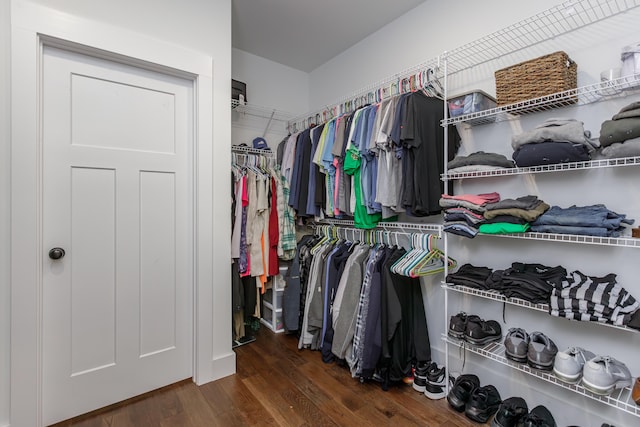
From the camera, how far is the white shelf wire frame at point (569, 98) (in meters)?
1.27

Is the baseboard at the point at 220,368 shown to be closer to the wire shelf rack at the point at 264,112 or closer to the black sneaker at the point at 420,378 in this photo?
the black sneaker at the point at 420,378

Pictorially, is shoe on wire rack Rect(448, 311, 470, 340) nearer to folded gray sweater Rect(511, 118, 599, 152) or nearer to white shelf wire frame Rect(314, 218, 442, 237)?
white shelf wire frame Rect(314, 218, 442, 237)

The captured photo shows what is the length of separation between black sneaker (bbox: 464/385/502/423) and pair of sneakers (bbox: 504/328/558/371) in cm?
34

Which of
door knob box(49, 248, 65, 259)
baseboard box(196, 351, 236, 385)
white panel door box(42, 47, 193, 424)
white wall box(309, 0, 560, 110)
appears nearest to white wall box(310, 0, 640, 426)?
white wall box(309, 0, 560, 110)

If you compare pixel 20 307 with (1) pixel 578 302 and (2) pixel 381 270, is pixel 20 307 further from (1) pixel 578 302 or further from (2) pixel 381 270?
(1) pixel 578 302

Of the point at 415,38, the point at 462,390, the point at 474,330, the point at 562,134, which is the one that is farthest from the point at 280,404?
the point at 415,38

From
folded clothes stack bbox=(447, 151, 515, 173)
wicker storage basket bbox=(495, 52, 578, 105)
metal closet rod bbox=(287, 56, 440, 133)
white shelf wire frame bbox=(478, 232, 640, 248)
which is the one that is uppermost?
metal closet rod bbox=(287, 56, 440, 133)

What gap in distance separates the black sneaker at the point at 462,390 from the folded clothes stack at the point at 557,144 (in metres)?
1.28

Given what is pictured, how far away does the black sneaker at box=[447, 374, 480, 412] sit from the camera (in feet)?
5.62

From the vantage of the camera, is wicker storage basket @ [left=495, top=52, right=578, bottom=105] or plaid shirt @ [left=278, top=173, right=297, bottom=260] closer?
wicker storage basket @ [left=495, top=52, right=578, bottom=105]

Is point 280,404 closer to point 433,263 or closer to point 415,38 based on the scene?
point 433,263

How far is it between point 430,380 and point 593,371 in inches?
33.3

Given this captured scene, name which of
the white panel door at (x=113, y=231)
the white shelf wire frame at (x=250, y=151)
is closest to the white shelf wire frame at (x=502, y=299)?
the white panel door at (x=113, y=231)

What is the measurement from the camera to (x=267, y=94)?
10.2ft
